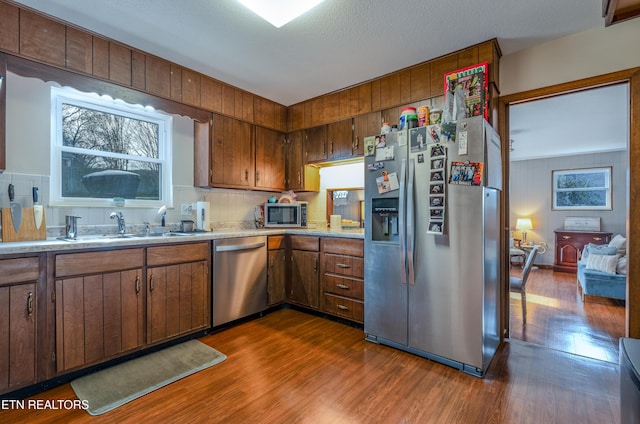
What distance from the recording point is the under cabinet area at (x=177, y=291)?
7.74 ft

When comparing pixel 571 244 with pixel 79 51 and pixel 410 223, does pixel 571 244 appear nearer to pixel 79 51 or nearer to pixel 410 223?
pixel 410 223

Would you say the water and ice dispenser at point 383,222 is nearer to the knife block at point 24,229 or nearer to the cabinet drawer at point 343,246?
the cabinet drawer at point 343,246

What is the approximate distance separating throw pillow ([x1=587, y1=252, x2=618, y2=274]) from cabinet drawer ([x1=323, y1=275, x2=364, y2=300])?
3.55 metres

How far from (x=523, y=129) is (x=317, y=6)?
13.7 feet

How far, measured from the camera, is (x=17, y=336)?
178 centimetres

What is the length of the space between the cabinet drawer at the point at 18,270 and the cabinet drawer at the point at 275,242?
187 centimetres

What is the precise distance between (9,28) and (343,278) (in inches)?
125

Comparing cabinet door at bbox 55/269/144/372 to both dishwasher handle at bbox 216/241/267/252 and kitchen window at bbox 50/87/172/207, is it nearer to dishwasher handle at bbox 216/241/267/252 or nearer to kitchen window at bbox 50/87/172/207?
dishwasher handle at bbox 216/241/267/252

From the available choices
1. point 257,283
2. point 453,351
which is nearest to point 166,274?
point 257,283

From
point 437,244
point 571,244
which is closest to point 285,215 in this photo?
point 437,244

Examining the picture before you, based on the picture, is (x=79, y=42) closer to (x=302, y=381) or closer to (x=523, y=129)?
(x=302, y=381)

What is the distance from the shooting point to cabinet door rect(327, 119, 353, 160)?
133 inches

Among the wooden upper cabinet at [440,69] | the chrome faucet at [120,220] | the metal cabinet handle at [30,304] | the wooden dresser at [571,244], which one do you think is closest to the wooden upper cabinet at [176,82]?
the chrome faucet at [120,220]

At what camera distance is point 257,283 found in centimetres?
312
